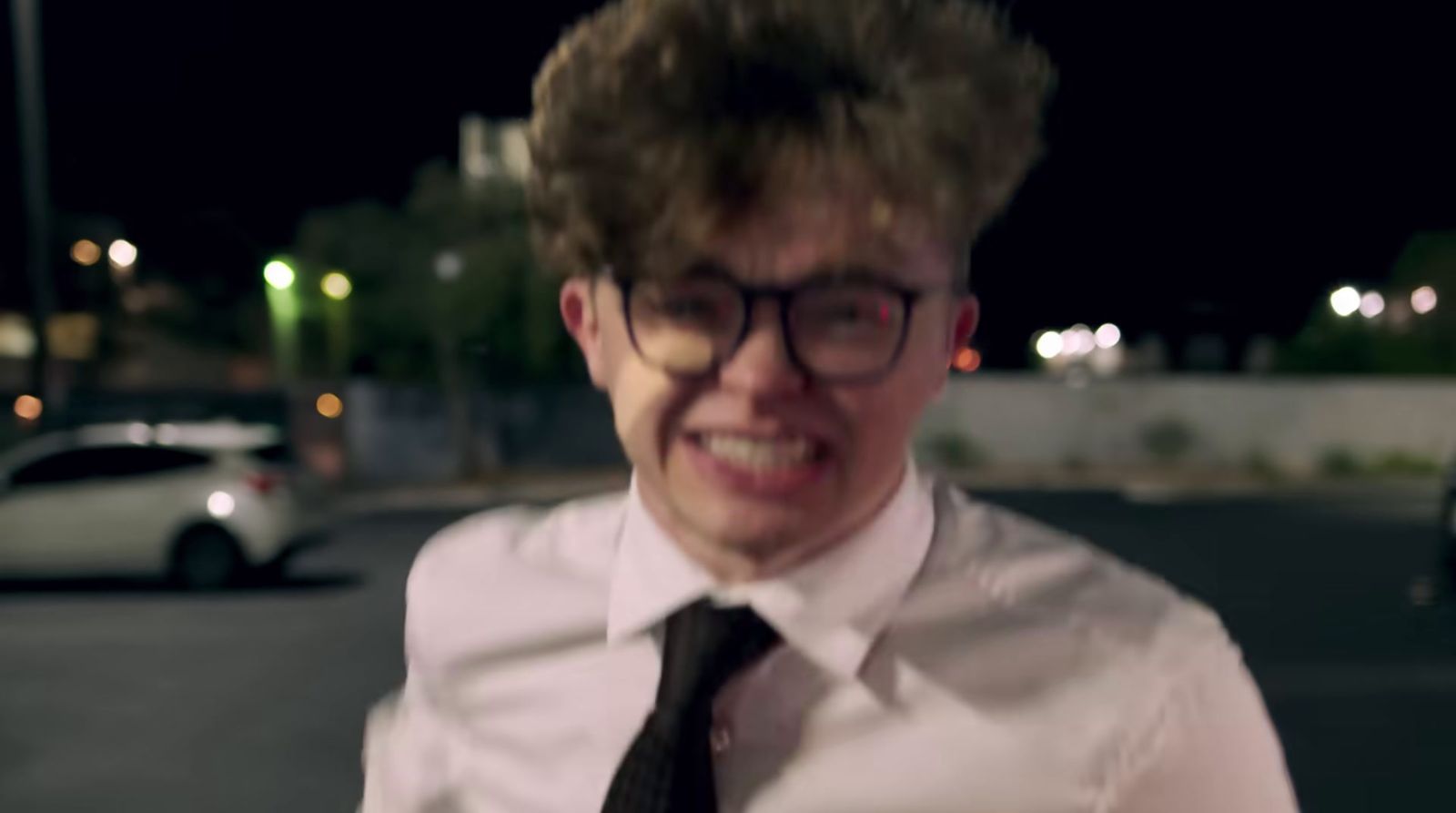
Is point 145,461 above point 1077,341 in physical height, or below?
above

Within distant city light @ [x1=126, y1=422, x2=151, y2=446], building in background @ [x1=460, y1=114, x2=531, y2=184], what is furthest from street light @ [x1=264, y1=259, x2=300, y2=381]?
distant city light @ [x1=126, y1=422, x2=151, y2=446]

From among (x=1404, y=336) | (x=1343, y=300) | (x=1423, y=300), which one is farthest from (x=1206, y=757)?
(x=1343, y=300)

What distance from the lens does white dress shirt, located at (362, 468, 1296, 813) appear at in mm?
1371

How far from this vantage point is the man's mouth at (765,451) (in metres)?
1.38

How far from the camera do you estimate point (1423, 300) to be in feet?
88.4

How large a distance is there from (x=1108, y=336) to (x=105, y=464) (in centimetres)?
4435

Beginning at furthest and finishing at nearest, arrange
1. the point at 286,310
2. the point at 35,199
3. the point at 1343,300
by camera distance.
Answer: the point at 1343,300 < the point at 286,310 < the point at 35,199

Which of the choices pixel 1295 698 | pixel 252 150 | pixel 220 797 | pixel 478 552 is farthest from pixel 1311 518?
pixel 252 150

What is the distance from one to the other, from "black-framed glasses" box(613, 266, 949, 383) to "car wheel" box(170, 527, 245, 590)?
11.0 metres

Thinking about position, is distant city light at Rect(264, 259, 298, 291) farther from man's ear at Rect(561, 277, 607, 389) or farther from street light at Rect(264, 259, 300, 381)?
man's ear at Rect(561, 277, 607, 389)

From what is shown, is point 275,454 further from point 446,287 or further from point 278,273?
point 446,287

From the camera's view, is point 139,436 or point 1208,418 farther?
point 1208,418

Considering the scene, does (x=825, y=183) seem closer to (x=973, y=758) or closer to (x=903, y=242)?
(x=903, y=242)

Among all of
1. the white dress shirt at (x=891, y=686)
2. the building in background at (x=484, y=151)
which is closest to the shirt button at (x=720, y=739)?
the white dress shirt at (x=891, y=686)
